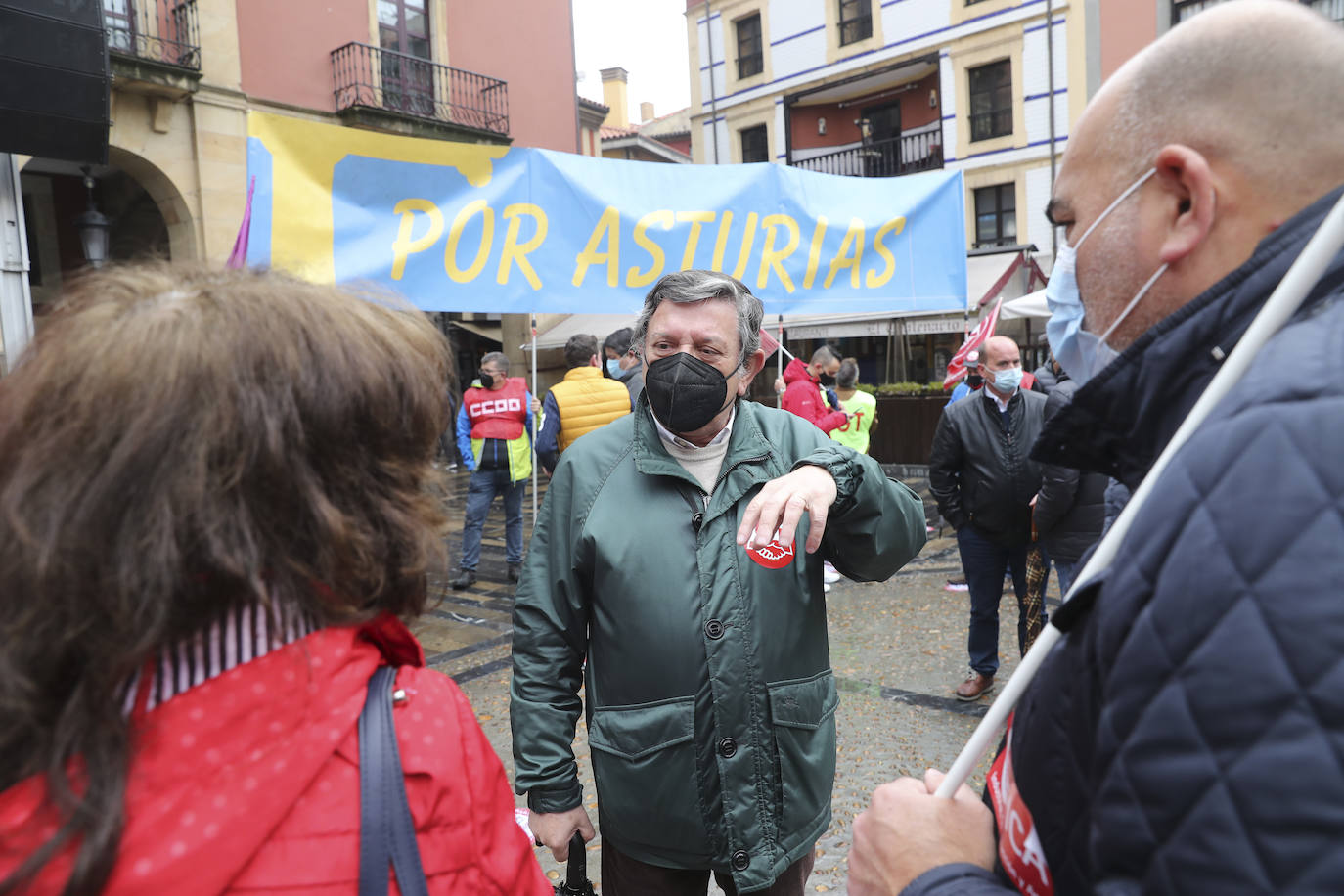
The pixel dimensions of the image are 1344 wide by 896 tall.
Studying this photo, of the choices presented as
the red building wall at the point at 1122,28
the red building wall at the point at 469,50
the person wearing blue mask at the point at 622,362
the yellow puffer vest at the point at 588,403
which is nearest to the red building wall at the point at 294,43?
the red building wall at the point at 469,50

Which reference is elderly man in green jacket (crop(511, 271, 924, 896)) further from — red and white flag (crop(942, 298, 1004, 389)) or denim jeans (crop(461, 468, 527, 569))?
red and white flag (crop(942, 298, 1004, 389))

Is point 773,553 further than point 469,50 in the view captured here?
No

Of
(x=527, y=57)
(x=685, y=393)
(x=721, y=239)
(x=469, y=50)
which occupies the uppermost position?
(x=527, y=57)

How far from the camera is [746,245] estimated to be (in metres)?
5.80

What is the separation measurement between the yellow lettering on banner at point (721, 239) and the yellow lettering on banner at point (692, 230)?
0.13 metres

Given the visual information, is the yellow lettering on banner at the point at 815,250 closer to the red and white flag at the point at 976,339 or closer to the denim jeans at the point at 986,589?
the red and white flag at the point at 976,339

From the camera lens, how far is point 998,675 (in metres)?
5.04

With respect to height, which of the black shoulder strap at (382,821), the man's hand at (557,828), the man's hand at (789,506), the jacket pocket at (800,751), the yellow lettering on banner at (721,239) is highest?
the yellow lettering on banner at (721,239)

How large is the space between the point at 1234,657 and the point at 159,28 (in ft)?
51.1

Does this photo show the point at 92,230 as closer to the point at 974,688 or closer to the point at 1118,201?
the point at 974,688

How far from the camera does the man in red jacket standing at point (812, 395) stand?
7.27 m

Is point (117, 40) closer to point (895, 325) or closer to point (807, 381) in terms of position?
point (807, 381)

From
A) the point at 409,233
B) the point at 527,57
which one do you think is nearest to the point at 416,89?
the point at 527,57

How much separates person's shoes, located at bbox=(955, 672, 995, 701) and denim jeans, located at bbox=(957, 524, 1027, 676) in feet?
0.16
